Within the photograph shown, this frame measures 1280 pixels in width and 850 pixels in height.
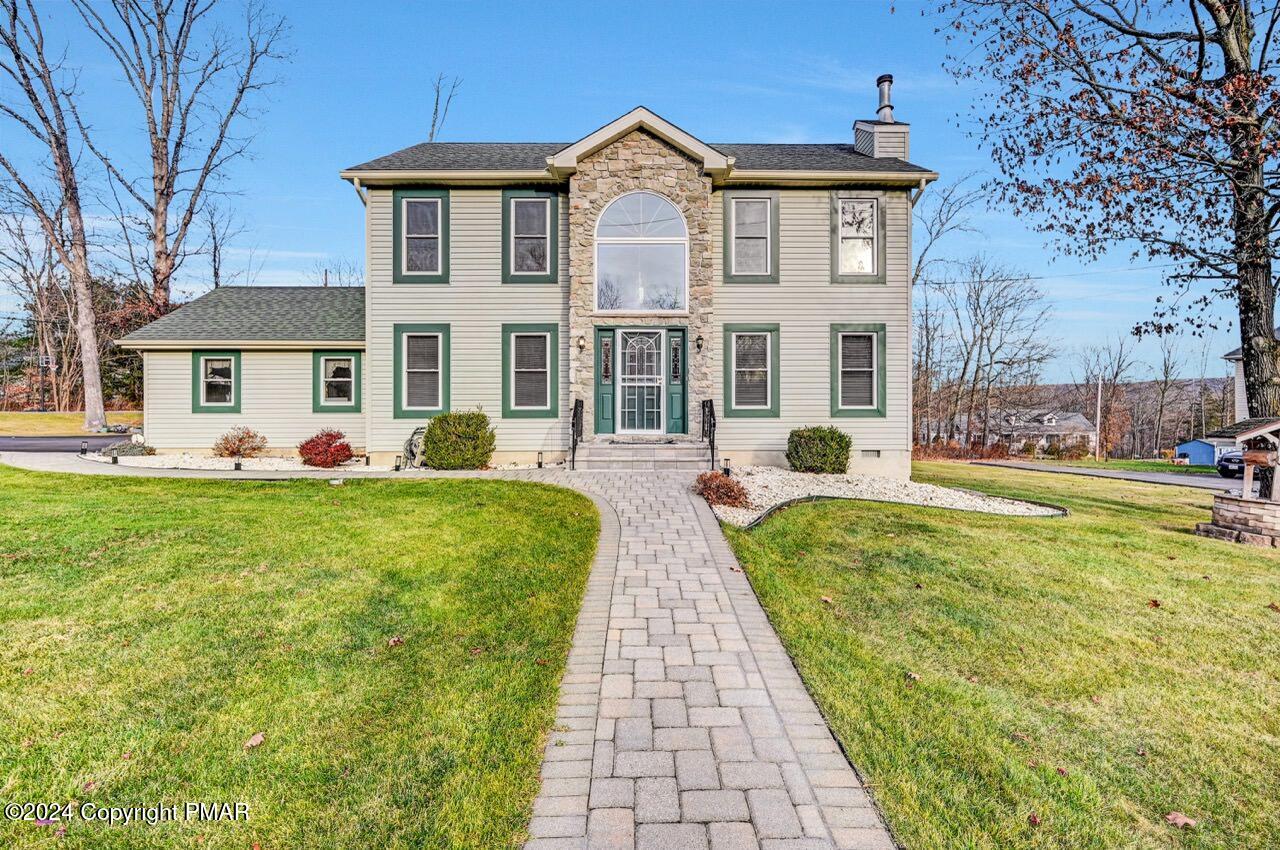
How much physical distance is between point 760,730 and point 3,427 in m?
30.7

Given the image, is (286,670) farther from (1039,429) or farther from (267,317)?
(1039,429)

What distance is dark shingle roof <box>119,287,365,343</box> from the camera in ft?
45.6

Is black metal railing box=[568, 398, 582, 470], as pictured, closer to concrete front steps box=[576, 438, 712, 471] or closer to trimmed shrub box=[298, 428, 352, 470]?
concrete front steps box=[576, 438, 712, 471]

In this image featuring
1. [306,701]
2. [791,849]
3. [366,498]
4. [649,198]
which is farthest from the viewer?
[649,198]

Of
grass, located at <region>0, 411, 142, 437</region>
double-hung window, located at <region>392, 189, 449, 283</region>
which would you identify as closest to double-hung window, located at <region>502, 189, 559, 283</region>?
double-hung window, located at <region>392, 189, 449, 283</region>

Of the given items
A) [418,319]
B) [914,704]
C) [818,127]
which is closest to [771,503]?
[914,704]

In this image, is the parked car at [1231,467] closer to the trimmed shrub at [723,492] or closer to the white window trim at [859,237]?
the white window trim at [859,237]

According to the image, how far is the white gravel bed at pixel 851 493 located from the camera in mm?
8789

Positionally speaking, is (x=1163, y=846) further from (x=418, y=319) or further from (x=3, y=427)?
(x=3, y=427)

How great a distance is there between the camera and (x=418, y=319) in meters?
12.6

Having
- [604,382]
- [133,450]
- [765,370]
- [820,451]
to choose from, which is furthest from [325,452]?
[820,451]

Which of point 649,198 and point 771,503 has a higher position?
point 649,198

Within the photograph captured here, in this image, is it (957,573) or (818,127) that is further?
(818,127)

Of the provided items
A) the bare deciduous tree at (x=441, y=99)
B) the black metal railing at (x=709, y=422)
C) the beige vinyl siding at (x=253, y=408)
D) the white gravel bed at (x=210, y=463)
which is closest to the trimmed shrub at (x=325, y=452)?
the white gravel bed at (x=210, y=463)
